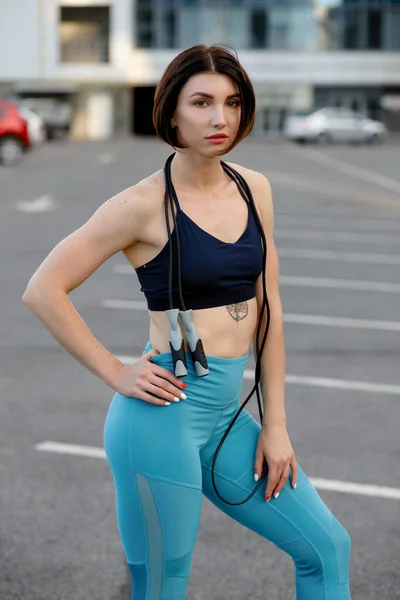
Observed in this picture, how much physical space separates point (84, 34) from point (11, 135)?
1578 inches

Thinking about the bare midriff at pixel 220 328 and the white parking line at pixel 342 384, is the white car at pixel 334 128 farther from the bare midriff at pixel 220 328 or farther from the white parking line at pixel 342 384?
the bare midriff at pixel 220 328

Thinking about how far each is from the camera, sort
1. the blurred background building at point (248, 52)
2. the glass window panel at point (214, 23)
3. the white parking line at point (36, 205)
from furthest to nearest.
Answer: the glass window panel at point (214, 23) < the blurred background building at point (248, 52) < the white parking line at point (36, 205)

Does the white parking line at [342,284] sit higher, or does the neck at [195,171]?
the neck at [195,171]

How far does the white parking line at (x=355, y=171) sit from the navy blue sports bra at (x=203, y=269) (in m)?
22.0

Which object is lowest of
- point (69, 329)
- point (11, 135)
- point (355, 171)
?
point (355, 171)

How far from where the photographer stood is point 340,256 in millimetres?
14398

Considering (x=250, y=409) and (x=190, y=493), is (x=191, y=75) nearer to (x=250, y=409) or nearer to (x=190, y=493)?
(x=190, y=493)

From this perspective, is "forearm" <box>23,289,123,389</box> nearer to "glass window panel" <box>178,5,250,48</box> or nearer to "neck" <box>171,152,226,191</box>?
"neck" <box>171,152,226,191</box>

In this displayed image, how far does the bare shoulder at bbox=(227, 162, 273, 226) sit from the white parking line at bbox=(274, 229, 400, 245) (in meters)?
12.9

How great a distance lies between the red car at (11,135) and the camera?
3048cm

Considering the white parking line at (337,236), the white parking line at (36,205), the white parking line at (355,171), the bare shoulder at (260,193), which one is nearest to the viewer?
the bare shoulder at (260,193)

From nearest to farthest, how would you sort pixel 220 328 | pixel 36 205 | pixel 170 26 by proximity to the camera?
1. pixel 220 328
2. pixel 36 205
3. pixel 170 26

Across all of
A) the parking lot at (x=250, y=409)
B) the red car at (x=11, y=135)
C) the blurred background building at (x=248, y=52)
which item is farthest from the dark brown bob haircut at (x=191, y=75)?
the blurred background building at (x=248, y=52)

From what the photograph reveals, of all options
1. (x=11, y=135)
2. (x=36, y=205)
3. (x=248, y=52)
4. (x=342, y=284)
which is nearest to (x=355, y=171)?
(x=11, y=135)
